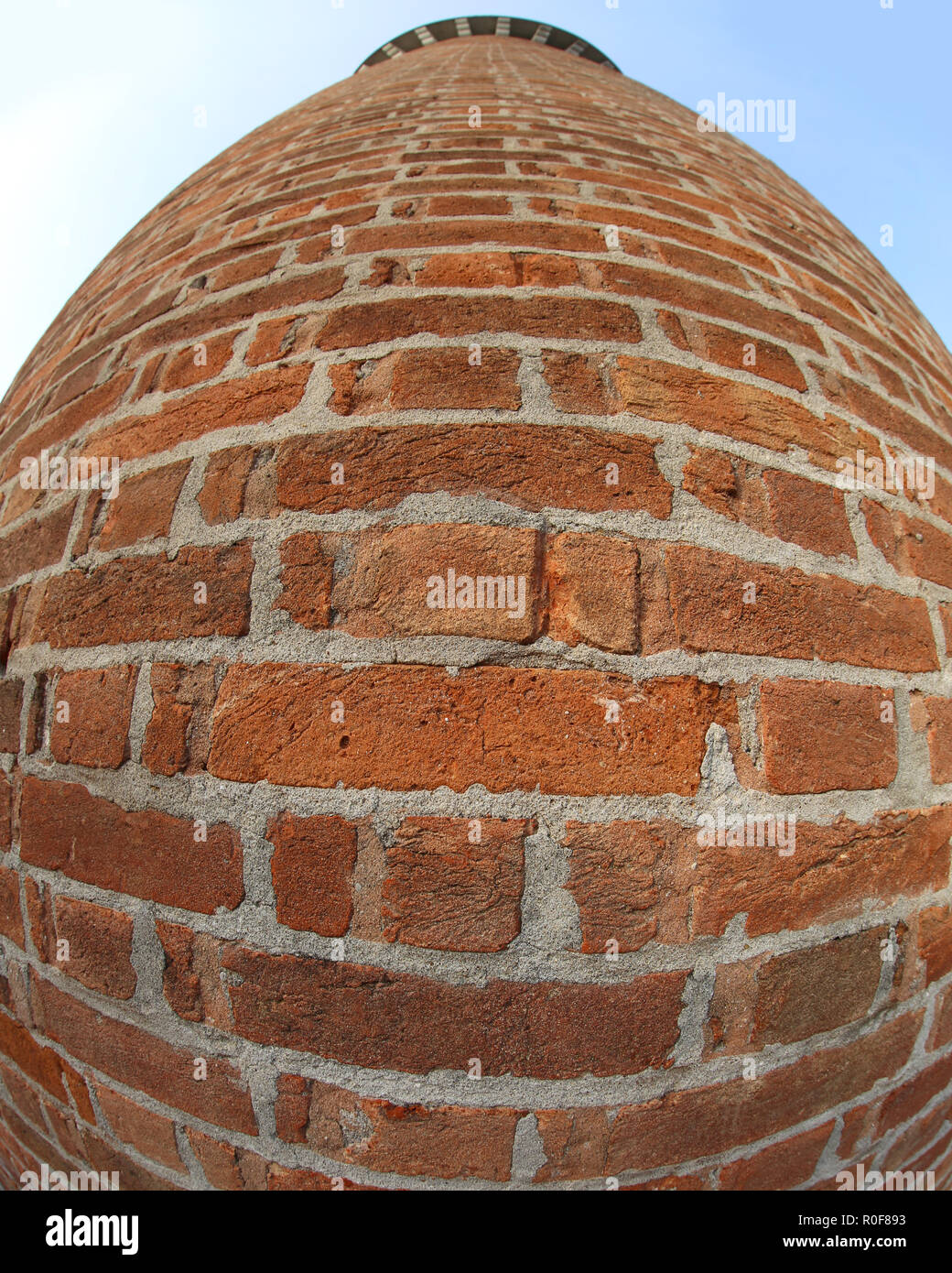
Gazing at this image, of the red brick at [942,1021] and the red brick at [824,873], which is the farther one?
the red brick at [942,1021]

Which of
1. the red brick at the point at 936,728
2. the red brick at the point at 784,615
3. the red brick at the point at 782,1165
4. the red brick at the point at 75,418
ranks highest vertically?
the red brick at the point at 75,418

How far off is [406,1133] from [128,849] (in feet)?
1.23

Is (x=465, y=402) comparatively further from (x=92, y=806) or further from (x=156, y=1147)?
(x=156, y=1147)

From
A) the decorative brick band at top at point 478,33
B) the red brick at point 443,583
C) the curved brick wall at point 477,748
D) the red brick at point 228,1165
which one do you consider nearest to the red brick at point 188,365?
the curved brick wall at point 477,748

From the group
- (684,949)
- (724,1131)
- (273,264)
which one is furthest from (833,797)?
(273,264)

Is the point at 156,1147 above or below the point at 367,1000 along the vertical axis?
below

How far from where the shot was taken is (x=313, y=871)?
0.52m

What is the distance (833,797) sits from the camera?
22.7 inches

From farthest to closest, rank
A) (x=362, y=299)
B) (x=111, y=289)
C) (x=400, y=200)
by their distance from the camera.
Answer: (x=111, y=289)
(x=400, y=200)
(x=362, y=299)

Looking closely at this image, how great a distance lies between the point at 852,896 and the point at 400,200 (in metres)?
1.06

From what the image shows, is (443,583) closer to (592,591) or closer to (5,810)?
(592,591)

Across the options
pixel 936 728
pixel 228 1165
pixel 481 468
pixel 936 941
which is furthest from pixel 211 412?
pixel 936 941

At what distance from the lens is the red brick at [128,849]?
0.54 meters

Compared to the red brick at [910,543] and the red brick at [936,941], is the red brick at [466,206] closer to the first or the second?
the red brick at [910,543]
